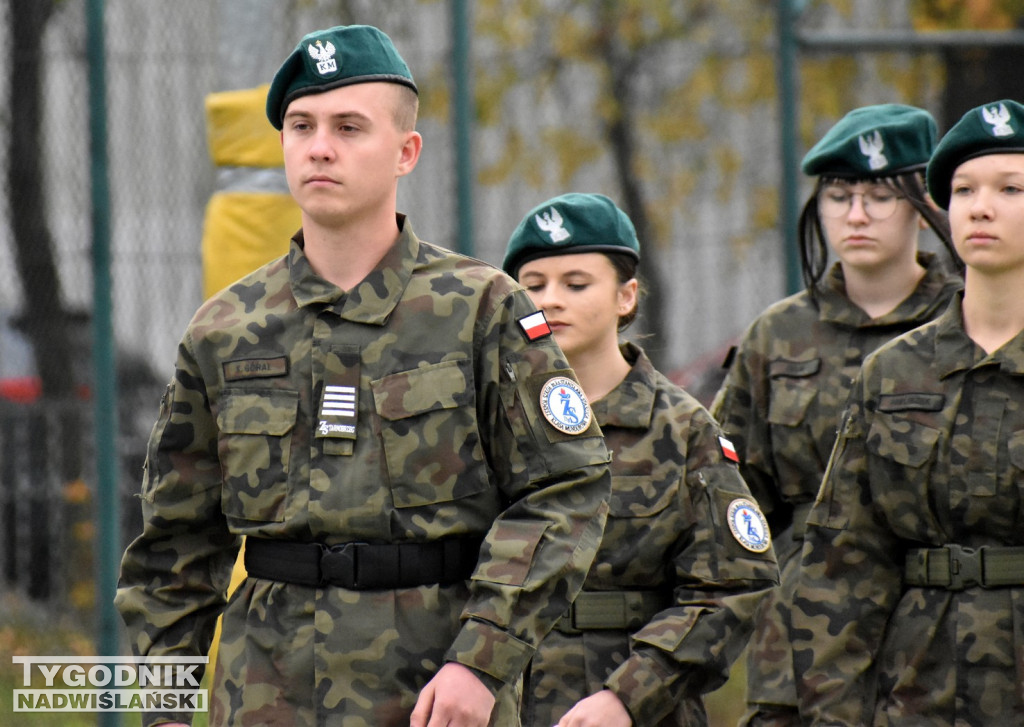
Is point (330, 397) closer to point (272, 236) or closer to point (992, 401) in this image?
point (992, 401)

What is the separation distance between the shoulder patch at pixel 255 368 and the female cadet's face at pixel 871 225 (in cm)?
219

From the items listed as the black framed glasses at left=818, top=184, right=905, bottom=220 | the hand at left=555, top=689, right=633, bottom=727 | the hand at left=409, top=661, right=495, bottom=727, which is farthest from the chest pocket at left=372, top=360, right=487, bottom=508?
the black framed glasses at left=818, top=184, right=905, bottom=220

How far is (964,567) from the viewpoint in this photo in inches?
141

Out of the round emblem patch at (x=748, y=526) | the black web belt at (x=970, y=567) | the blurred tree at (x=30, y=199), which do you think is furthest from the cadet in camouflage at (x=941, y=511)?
the blurred tree at (x=30, y=199)

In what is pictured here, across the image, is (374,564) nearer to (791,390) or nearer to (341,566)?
(341,566)

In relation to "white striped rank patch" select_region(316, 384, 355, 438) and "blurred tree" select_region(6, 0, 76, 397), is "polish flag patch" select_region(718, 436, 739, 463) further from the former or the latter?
"blurred tree" select_region(6, 0, 76, 397)

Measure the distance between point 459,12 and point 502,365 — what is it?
3444 mm

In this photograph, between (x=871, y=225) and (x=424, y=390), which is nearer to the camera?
(x=424, y=390)

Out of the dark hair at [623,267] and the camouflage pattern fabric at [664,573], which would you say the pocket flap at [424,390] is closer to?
the camouflage pattern fabric at [664,573]

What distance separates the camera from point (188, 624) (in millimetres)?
3264

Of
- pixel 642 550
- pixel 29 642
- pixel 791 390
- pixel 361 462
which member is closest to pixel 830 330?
pixel 791 390

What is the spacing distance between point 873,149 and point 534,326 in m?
2.03

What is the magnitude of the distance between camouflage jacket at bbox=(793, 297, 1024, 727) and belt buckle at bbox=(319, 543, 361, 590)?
1.29m

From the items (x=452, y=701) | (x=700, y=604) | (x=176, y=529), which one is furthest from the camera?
(x=700, y=604)
